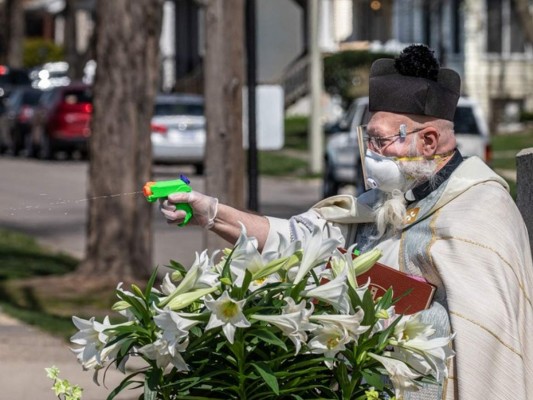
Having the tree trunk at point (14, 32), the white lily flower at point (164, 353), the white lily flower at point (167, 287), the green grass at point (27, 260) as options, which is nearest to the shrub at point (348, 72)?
the tree trunk at point (14, 32)

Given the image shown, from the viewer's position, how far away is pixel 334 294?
3256 millimetres

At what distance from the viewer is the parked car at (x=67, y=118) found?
30672 millimetres

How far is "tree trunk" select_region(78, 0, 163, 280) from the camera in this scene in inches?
506

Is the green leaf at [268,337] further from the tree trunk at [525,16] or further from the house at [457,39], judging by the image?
the house at [457,39]

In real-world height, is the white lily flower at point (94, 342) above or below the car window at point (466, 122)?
above

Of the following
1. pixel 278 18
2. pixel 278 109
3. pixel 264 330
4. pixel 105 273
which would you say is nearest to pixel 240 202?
pixel 278 109

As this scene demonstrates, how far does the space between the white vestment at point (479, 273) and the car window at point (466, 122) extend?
1639 cm

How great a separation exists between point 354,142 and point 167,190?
17.9m

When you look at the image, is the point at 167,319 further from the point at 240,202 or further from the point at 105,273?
the point at 105,273

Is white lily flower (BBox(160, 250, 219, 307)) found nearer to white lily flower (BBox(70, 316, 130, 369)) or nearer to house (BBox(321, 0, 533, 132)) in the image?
white lily flower (BBox(70, 316, 130, 369))

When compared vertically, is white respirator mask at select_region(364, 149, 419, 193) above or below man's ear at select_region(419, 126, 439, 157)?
below

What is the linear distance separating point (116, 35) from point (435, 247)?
9342 millimetres

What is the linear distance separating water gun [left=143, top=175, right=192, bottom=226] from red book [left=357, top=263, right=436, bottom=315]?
20.2 inches

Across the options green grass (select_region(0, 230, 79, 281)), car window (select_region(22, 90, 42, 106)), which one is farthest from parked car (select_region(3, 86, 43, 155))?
green grass (select_region(0, 230, 79, 281))
